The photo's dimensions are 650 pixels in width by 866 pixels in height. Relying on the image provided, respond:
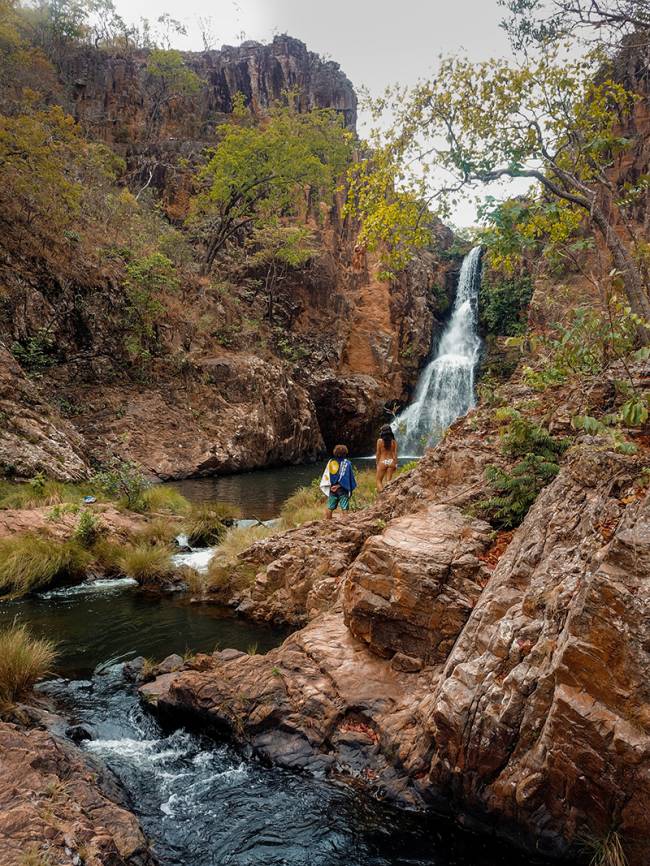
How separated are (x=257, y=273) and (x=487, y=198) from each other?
83.3 feet

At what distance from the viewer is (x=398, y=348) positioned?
108 ft

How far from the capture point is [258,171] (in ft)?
83.3

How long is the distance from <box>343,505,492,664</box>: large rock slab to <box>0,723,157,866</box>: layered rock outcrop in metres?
2.53

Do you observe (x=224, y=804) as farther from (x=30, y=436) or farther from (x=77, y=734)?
(x=30, y=436)

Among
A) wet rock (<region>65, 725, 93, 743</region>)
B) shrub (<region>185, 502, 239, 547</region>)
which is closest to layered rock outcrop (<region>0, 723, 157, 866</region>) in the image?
wet rock (<region>65, 725, 93, 743</region>)

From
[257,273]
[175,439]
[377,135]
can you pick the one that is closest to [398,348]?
[257,273]

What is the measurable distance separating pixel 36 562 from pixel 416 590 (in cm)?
657

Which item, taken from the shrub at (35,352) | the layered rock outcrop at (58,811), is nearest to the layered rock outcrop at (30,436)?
the shrub at (35,352)

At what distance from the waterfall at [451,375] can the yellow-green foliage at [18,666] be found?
22.6 m

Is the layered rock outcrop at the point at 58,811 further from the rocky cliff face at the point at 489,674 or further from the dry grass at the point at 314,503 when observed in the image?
the dry grass at the point at 314,503

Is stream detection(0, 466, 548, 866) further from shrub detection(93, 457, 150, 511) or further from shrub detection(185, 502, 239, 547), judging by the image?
shrub detection(93, 457, 150, 511)

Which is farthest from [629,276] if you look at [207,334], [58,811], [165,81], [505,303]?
[165,81]

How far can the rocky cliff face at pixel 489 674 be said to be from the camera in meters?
3.06

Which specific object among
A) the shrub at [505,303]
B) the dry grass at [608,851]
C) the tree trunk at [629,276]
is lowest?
the dry grass at [608,851]
